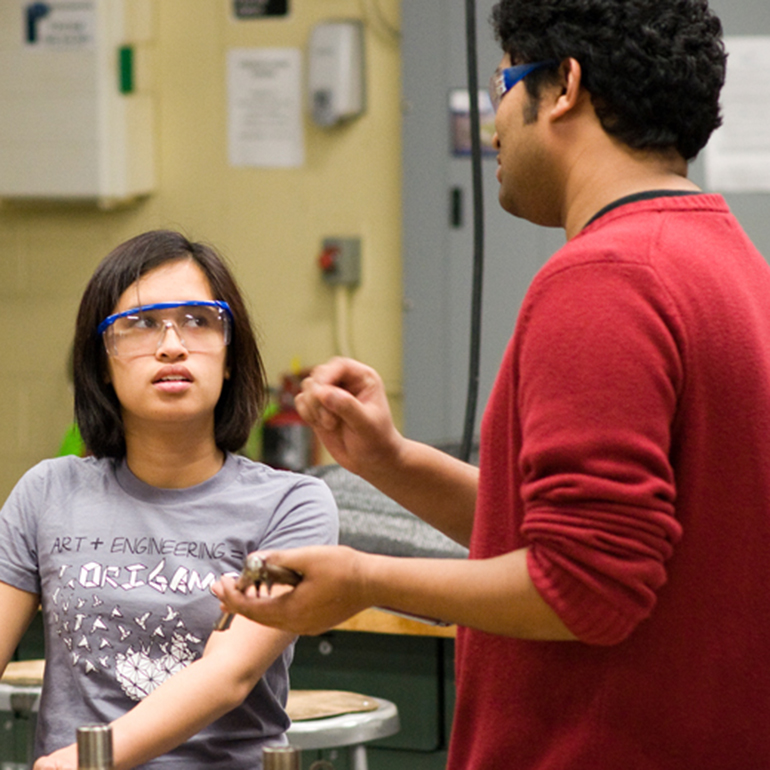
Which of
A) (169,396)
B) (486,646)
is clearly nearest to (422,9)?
(169,396)

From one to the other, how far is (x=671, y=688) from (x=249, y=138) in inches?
108

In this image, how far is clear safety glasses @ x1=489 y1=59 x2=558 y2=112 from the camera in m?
0.96

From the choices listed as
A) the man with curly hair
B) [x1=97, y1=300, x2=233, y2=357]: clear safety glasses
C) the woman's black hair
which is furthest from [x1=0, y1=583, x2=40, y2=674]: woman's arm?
the man with curly hair

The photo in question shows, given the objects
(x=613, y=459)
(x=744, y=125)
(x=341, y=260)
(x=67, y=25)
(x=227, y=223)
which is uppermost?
(x=67, y=25)

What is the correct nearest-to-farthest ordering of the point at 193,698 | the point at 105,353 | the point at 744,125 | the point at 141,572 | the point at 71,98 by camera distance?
the point at 193,698, the point at 141,572, the point at 105,353, the point at 744,125, the point at 71,98

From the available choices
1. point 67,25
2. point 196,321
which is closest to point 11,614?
point 196,321

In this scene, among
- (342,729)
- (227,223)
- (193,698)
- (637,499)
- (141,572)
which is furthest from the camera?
(227,223)

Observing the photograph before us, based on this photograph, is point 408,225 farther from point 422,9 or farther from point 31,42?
point 31,42

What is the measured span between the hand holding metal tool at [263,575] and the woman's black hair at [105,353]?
538 mm

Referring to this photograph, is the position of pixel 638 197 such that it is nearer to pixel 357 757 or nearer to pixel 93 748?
pixel 93 748

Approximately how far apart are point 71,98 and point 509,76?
258 centimetres

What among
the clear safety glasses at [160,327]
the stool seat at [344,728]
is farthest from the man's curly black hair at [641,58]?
the stool seat at [344,728]

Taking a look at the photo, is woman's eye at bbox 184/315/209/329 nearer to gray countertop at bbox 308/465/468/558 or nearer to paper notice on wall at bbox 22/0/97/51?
gray countertop at bbox 308/465/468/558

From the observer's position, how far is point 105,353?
1.38 metres
